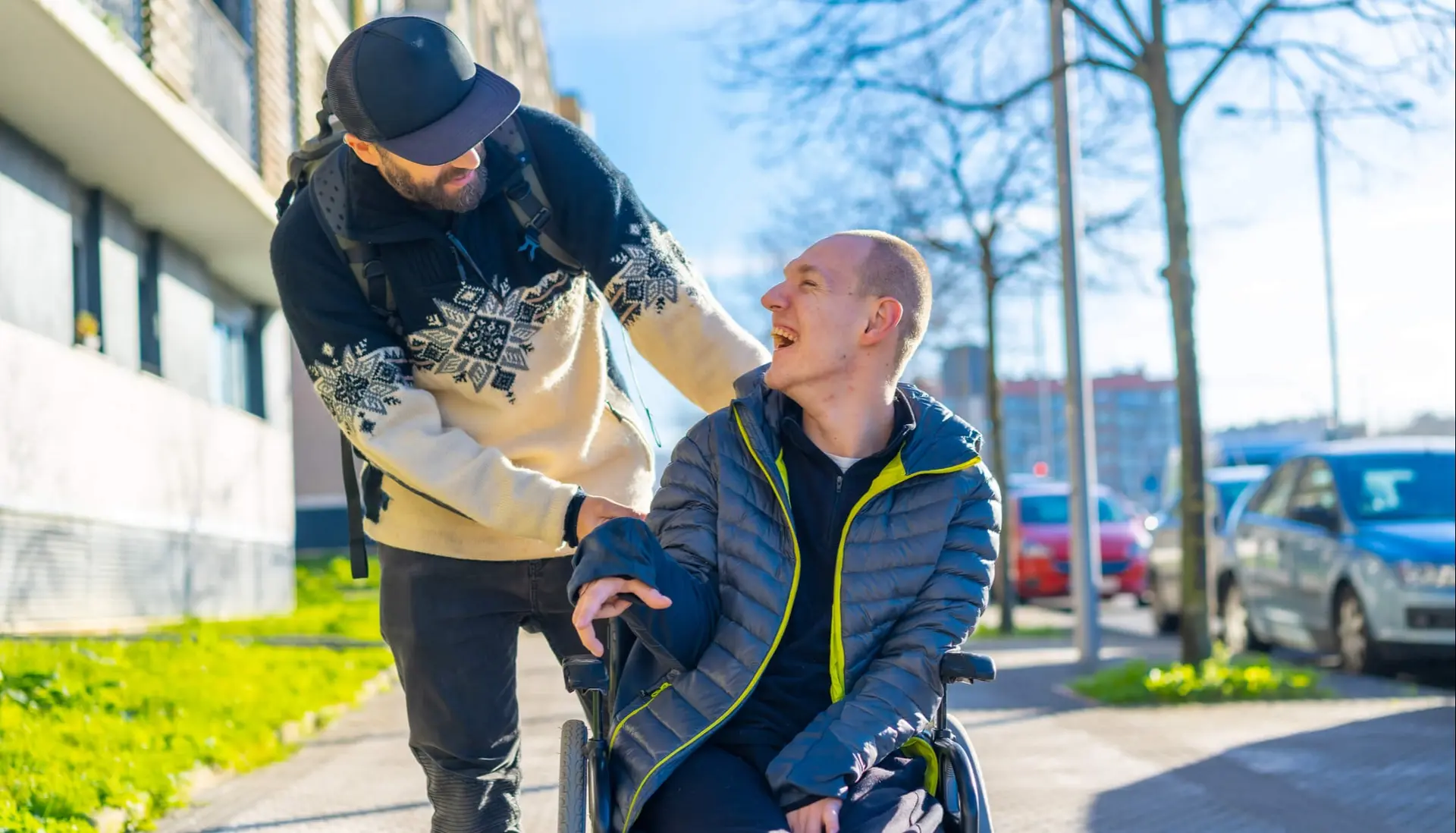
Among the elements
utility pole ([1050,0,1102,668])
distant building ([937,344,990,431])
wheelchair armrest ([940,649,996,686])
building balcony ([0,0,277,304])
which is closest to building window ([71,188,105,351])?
building balcony ([0,0,277,304])

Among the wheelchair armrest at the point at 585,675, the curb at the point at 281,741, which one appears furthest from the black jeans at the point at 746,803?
the curb at the point at 281,741

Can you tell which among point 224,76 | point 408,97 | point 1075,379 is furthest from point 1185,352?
point 224,76

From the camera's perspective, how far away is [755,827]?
2879 millimetres

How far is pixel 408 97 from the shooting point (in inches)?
126

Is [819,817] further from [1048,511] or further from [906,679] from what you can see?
[1048,511]

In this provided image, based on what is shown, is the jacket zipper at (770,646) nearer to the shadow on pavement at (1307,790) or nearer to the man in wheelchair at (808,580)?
the man in wheelchair at (808,580)

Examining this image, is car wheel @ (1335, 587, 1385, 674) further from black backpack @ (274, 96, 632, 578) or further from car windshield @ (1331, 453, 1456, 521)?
black backpack @ (274, 96, 632, 578)

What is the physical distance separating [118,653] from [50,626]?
2.55 meters

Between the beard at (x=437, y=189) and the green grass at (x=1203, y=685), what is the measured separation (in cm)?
769

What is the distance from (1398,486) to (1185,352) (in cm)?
224

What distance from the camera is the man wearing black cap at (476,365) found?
11.2 ft

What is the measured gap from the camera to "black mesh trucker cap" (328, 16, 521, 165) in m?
3.20

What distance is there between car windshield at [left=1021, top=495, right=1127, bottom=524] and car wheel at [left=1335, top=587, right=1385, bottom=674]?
11315 mm

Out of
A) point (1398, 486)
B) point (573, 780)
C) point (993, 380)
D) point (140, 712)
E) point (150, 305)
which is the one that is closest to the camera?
point (573, 780)
